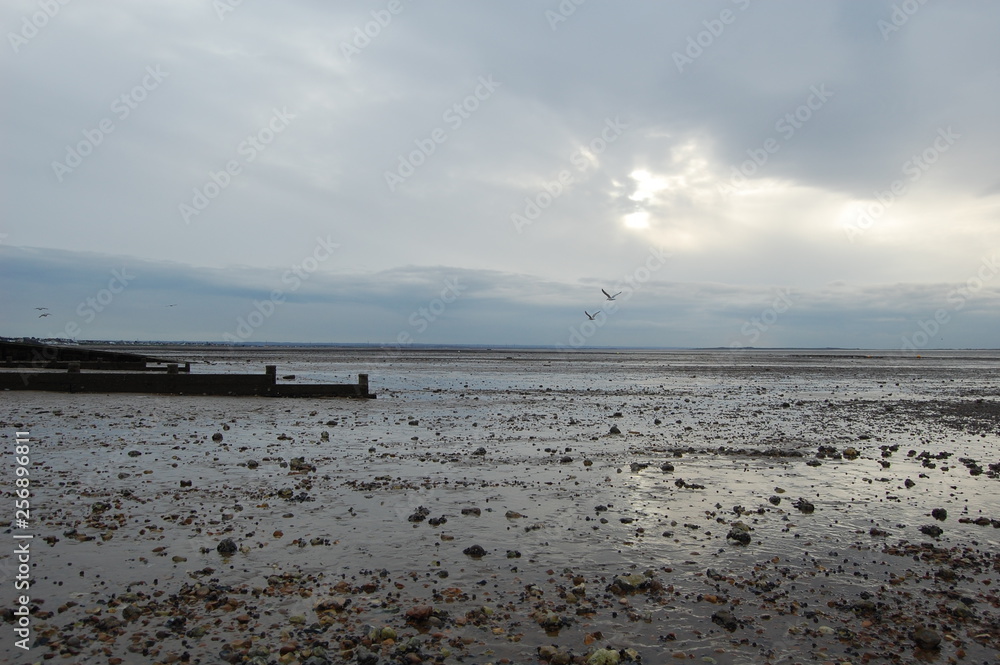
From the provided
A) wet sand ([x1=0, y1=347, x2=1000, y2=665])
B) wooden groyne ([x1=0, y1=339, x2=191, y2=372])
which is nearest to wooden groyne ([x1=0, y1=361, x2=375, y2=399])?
wooden groyne ([x1=0, y1=339, x2=191, y2=372])

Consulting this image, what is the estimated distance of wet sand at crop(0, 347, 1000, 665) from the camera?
7.10 meters

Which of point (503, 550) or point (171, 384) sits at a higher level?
point (171, 384)

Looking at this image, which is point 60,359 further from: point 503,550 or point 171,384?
point 503,550

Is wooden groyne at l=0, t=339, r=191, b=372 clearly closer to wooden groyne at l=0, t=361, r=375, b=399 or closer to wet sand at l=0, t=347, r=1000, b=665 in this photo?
wooden groyne at l=0, t=361, r=375, b=399

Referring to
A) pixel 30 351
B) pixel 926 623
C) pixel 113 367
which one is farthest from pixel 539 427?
pixel 30 351

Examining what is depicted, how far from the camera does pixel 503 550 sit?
10.0 meters

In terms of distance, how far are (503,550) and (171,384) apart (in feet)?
104

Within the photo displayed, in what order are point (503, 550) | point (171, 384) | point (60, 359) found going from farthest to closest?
point (60, 359) → point (171, 384) → point (503, 550)

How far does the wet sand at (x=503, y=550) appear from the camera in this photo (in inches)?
280

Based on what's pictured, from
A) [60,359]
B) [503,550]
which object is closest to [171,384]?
[60,359]

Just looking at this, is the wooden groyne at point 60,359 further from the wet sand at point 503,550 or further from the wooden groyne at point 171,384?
the wet sand at point 503,550

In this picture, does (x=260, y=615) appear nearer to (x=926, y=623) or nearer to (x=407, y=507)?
(x=407, y=507)

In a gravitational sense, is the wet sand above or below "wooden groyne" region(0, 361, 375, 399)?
below

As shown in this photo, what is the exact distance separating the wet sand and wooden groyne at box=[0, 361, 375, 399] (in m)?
14.1
